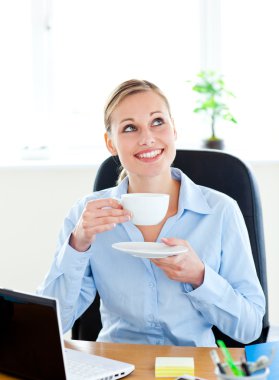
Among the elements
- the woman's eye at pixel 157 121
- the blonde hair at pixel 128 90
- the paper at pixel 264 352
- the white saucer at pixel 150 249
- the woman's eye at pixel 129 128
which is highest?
the blonde hair at pixel 128 90

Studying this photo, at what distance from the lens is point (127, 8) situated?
3.30 meters

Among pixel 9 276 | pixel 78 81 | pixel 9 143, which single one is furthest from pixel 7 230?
pixel 78 81

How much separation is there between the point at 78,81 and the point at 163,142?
1.69 meters

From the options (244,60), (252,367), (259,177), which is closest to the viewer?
(252,367)

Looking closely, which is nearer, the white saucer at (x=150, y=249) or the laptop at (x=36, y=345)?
the laptop at (x=36, y=345)

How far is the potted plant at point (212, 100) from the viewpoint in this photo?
310 cm

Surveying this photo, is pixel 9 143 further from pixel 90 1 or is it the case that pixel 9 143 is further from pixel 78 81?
pixel 90 1

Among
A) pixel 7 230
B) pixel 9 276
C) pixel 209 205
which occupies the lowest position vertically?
pixel 9 276

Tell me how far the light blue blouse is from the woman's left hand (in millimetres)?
55

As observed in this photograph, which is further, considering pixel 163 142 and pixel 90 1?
pixel 90 1

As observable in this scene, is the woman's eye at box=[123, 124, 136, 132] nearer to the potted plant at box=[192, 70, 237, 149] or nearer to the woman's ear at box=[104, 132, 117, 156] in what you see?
the woman's ear at box=[104, 132, 117, 156]

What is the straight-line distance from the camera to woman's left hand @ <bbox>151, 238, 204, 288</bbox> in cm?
148

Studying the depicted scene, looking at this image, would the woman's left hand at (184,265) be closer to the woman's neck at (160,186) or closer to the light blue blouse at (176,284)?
the light blue blouse at (176,284)

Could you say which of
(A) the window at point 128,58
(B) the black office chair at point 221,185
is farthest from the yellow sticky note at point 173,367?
(A) the window at point 128,58
